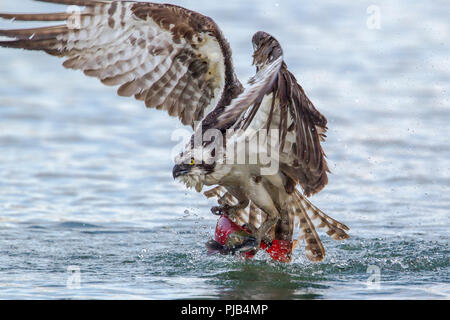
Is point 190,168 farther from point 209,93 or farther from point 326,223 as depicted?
point 326,223

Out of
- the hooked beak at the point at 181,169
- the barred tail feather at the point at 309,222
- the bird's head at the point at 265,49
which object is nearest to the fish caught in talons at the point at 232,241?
the barred tail feather at the point at 309,222

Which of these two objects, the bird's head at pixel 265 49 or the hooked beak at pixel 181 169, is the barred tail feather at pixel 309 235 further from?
the hooked beak at pixel 181 169

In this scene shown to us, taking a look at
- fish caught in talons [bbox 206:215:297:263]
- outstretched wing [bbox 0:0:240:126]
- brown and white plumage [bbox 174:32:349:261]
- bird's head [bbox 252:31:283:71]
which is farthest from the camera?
outstretched wing [bbox 0:0:240:126]

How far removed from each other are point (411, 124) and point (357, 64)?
3019mm

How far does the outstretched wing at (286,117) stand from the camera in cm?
625

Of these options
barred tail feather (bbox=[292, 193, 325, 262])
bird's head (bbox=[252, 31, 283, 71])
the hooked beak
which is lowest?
barred tail feather (bbox=[292, 193, 325, 262])

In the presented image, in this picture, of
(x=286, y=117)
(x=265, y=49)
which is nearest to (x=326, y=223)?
(x=286, y=117)

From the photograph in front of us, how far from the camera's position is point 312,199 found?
33.7ft

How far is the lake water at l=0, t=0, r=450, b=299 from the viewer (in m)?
7.26

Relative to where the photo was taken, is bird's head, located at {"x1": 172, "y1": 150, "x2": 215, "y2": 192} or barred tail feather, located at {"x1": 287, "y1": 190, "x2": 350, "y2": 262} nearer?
bird's head, located at {"x1": 172, "y1": 150, "x2": 215, "y2": 192}

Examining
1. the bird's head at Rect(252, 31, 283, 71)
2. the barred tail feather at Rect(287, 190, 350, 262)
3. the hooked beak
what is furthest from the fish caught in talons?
the bird's head at Rect(252, 31, 283, 71)

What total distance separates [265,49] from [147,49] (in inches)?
49.6

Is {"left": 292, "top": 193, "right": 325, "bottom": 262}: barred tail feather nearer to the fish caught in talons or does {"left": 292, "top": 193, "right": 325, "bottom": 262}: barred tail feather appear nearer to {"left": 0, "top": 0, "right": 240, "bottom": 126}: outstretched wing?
the fish caught in talons

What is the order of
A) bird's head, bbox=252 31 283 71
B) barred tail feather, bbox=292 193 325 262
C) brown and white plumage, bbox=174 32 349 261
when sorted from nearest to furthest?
1. brown and white plumage, bbox=174 32 349 261
2. bird's head, bbox=252 31 283 71
3. barred tail feather, bbox=292 193 325 262
